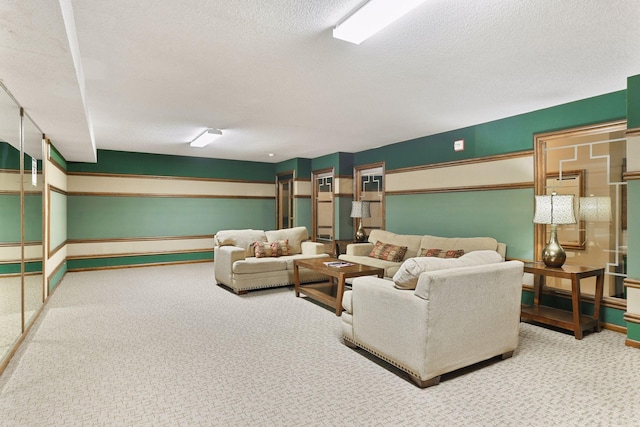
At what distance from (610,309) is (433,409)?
2789mm

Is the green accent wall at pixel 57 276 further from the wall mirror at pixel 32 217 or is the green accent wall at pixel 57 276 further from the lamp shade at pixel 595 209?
the lamp shade at pixel 595 209

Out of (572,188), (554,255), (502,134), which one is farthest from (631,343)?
(502,134)

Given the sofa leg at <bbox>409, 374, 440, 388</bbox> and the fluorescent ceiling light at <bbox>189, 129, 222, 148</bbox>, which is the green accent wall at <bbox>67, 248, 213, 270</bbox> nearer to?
the fluorescent ceiling light at <bbox>189, 129, 222, 148</bbox>

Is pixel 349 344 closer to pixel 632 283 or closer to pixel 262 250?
pixel 632 283

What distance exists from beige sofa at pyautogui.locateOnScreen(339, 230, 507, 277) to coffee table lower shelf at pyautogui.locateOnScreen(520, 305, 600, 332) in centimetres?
83

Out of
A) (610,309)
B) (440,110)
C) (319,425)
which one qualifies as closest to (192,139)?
(440,110)

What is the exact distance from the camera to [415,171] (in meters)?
6.19

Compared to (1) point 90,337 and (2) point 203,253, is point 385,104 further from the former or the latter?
(2) point 203,253

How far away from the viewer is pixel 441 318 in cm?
247

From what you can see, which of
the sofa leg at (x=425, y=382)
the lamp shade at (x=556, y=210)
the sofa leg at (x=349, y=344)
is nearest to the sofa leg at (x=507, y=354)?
the sofa leg at (x=425, y=382)

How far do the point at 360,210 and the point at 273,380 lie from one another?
4730 millimetres

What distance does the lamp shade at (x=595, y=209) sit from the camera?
4082 millimetres

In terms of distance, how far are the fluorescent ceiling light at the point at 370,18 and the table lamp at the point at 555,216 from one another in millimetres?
2813

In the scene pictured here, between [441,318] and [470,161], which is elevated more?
[470,161]
